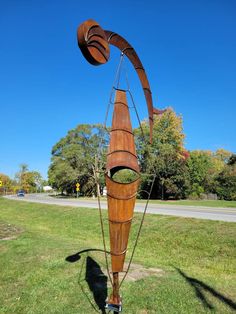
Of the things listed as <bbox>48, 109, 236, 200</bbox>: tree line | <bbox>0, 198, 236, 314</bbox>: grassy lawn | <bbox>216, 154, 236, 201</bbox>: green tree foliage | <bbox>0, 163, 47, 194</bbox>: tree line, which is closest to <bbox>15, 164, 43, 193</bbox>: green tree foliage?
<bbox>0, 163, 47, 194</bbox>: tree line

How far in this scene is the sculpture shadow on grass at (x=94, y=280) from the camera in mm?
5980

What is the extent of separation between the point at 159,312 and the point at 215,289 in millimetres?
1512

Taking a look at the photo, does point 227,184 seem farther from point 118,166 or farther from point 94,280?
point 118,166

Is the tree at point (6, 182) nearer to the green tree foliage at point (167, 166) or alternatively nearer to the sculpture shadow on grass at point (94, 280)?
the green tree foliage at point (167, 166)

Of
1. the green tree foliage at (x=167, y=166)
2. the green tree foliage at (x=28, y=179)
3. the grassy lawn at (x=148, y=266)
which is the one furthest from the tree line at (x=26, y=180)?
the grassy lawn at (x=148, y=266)

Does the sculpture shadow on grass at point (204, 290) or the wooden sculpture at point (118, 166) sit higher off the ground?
the wooden sculpture at point (118, 166)

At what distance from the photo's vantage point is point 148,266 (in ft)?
26.2

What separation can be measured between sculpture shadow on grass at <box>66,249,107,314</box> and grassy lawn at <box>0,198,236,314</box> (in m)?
0.03

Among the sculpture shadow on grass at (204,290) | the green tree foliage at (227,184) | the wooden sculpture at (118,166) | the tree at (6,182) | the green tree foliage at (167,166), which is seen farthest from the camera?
the tree at (6,182)

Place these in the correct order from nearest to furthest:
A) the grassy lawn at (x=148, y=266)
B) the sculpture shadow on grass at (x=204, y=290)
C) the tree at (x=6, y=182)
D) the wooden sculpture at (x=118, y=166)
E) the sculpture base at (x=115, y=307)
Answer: the wooden sculpture at (x=118, y=166) → the sculpture base at (x=115, y=307) → the sculpture shadow on grass at (x=204, y=290) → the grassy lawn at (x=148, y=266) → the tree at (x=6, y=182)

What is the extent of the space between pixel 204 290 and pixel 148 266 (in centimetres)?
192

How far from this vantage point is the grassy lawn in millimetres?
5836

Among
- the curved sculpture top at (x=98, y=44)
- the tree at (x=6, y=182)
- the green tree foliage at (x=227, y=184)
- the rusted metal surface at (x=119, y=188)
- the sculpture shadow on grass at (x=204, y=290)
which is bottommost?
the sculpture shadow on grass at (x=204, y=290)

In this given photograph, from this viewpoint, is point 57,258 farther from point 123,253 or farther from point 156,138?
point 156,138
